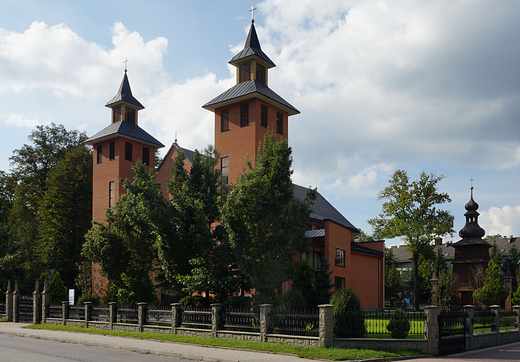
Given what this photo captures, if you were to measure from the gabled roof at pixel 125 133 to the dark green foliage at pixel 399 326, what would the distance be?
106 ft

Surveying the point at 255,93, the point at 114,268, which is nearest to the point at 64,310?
the point at 114,268

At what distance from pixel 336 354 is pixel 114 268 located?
16164mm

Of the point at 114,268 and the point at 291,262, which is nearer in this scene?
the point at 291,262

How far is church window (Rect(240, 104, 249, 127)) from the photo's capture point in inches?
1273

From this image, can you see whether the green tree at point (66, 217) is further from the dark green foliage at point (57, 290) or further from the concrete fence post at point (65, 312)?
the concrete fence post at point (65, 312)

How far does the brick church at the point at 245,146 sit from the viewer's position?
3222cm

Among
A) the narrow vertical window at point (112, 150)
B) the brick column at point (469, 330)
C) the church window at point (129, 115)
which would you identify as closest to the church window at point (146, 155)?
the narrow vertical window at point (112, 150)

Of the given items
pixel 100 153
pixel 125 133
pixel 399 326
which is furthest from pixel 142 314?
pixel 100 153

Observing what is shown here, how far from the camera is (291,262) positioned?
21.1m

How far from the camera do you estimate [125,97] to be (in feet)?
146

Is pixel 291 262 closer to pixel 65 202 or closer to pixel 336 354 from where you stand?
pixel 336 354

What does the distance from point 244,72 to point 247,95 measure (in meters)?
3.82

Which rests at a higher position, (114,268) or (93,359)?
(114,268)

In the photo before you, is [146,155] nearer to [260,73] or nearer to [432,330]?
[260,73]
